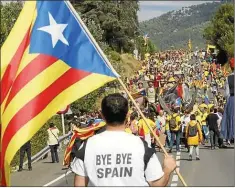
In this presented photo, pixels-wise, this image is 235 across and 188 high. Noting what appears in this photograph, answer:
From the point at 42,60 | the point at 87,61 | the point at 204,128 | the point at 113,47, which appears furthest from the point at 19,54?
the point at 113,47

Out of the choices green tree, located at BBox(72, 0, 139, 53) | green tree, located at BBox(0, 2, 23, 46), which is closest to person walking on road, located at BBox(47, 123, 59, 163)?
green tree, located at BBox(0, 2, 23, 46)

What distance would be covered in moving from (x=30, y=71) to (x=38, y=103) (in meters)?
0.26

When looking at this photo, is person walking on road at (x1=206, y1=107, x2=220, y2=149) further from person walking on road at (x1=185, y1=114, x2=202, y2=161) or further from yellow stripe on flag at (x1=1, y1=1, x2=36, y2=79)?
yellow stripe on flag at (x1=1, y1=1, x2=36, y2=79)

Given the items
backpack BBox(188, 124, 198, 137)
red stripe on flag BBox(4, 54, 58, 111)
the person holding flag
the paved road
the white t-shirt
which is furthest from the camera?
backpack BBox(188, 124, 198, 137)

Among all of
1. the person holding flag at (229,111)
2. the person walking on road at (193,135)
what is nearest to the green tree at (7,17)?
the person walking on road at (193,135)

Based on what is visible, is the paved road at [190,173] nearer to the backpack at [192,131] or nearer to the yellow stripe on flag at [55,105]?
the backpack at [192,131]

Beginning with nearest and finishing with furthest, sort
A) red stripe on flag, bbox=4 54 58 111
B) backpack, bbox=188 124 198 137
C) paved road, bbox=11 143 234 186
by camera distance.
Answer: red stripe on flag, bbox=4 54 58 111
paved road, bbox=11 143 234 186
backpack, bbox=188 124 198 137

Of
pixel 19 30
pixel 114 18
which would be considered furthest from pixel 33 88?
pixel 114 18

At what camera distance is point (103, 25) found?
208 ft

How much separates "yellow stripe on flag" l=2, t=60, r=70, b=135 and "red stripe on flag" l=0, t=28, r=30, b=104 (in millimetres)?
103

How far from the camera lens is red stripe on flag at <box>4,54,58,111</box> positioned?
5.56 m

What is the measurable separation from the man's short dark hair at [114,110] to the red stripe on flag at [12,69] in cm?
95

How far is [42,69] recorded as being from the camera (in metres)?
5.73

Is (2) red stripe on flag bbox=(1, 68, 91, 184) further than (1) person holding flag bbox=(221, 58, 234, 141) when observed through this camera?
No
